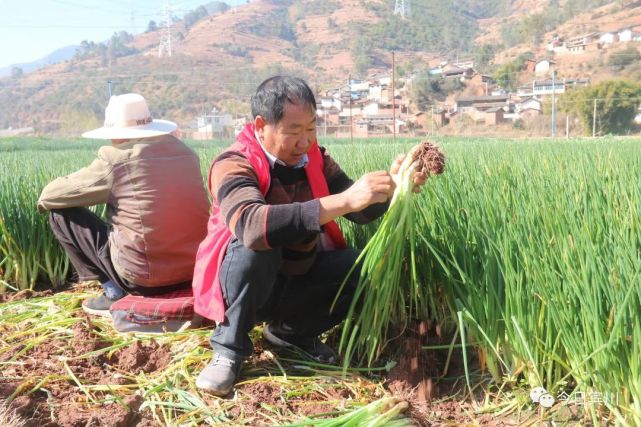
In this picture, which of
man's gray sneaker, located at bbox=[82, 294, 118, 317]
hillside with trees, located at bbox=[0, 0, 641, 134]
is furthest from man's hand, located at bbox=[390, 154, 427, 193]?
hillside with trees, located at bbox=[0, 0, 641, 134]

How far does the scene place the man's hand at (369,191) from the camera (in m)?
1.63

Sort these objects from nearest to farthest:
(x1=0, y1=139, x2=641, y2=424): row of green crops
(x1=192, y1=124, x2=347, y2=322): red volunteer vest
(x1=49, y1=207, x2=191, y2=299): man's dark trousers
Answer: (x1=0, y1=139, x2=641, y2=424): row of green crops, (x1=192, y1=124, x2=347, y2=322): red volunteer vest, (x1=49, y1=207, x2=191, y2=299): man's dark trousers

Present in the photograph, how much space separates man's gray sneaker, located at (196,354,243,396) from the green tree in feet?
101

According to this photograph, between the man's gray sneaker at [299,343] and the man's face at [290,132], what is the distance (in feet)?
2.05

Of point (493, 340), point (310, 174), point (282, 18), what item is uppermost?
point (282, 18)

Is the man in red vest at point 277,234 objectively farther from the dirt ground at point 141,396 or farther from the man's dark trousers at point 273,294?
the dirt ground at point 141,396

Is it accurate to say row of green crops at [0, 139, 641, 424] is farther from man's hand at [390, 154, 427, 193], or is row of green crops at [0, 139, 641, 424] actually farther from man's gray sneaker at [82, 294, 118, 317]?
man's gray sneaker at [82, 294, 118, 317]

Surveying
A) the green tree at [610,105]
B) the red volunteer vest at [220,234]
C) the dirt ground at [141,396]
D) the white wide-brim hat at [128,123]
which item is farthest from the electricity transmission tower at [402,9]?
the dirt ground at [141,396]

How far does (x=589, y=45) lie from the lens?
2000 inches

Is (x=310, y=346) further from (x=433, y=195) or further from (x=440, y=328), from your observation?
(x=433, y=195)

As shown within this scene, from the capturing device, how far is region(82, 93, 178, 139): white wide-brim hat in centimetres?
241

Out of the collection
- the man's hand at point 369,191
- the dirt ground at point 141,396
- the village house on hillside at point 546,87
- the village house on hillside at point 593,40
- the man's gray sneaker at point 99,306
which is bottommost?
the dirt ground at point 141,396

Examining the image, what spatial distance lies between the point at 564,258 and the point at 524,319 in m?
0.22

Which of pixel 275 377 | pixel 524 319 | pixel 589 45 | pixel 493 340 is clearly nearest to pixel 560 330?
pixel 524 319
